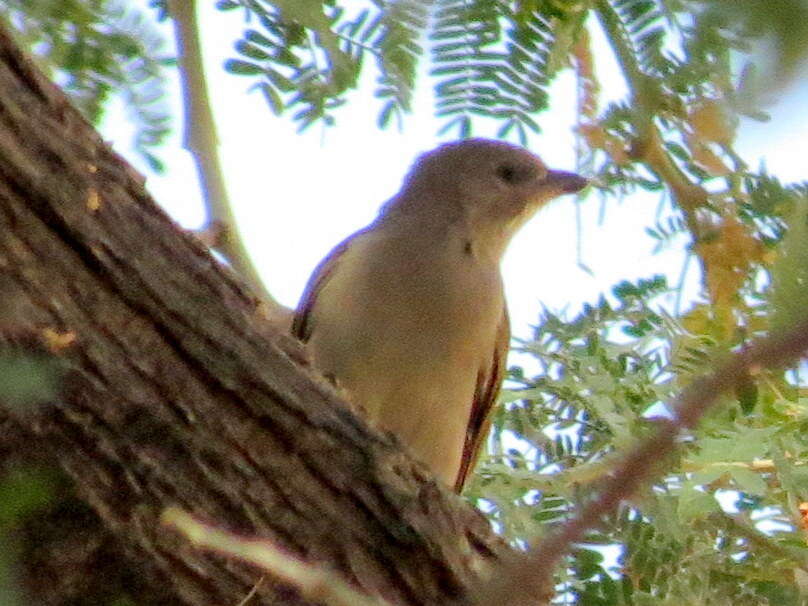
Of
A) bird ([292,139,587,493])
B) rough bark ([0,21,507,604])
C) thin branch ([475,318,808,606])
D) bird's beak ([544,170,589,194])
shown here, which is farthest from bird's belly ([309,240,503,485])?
thin branch ([475,318,808,606])

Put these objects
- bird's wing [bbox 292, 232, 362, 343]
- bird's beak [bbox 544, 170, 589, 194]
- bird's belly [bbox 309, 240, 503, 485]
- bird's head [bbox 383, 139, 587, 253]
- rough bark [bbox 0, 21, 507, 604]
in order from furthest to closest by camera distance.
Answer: bird's head [bbox 383, 139, 587, 253] < bird's beak [bbox 544, 170, 589, 194] < bird's wing [bbox 292, 232, 362, 343] < bird's belly [bbox 309, 240, 503, 485] < rough bark [bbox 0, 21, 507, 604]

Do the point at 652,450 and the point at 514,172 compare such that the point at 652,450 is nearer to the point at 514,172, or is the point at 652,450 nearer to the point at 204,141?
the point at 204,141

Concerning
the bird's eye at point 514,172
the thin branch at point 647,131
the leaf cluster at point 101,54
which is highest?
the bird's eye at point 514,172

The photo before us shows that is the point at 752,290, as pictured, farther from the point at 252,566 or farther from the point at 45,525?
the point at 45,525

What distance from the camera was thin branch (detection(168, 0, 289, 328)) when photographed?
3.32 meters

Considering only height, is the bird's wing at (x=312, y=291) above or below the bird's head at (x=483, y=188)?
below

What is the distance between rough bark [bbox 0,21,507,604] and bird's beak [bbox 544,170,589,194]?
2.15 m

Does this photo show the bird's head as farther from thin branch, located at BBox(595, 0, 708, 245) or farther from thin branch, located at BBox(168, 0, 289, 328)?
thin branch, located at BBox(168, 0, 289, 328)

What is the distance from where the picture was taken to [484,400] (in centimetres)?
424

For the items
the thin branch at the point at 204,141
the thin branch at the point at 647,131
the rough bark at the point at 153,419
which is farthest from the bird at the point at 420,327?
the rough bark at the point at 153,419

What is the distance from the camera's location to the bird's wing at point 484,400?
166 inches

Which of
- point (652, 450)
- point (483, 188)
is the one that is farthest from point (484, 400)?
point (652, 450)

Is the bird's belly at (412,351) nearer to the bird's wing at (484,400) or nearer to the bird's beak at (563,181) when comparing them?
the bird's wing at (484,400)

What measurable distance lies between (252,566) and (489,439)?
2.19 meters
